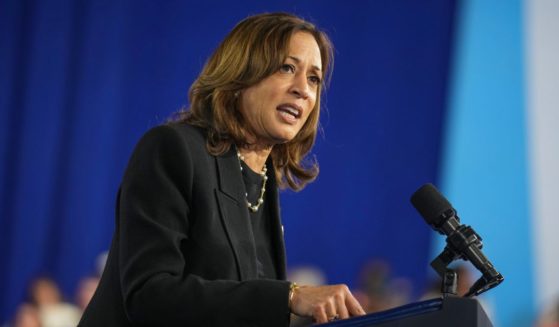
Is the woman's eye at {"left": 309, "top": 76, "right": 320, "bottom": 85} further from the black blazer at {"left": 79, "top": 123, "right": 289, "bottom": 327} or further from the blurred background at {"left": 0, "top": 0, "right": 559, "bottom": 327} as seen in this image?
the blurred background at {"left": 0, "top": 0, "right": 559, "bottom": 327}

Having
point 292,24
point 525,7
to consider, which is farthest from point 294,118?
point 525,7

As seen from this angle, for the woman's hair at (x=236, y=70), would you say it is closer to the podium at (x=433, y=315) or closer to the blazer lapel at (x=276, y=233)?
the blazer lapel at (x=276, y=233)

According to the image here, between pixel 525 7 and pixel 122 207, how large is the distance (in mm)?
4298

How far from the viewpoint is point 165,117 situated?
208 inches

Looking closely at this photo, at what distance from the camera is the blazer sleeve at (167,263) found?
157 cm

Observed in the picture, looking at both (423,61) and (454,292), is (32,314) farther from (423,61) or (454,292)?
(454,292)

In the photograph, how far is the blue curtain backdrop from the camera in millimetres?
5285

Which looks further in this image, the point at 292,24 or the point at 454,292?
the point at 292,24

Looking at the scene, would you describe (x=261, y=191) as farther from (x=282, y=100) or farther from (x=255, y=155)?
(x=282, y=100)

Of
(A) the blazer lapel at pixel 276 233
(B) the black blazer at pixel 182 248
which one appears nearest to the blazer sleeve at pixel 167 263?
(B) the black blazer at pixel 182 248

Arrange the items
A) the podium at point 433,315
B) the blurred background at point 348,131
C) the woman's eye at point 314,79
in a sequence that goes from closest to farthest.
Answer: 1. the podium at point 433,315
2. the woman's eye at point 314,79
3. the blurred background at point 348,131

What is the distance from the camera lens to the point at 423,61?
554cm

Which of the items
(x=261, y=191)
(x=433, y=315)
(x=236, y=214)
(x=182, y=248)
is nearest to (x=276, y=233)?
(x=261, y=191)

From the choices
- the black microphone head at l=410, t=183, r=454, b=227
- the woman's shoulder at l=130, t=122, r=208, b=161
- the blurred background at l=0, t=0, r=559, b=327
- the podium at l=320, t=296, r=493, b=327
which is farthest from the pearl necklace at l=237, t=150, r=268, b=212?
the blurred background at l=0, t=0, r=559, b=327
